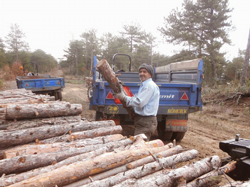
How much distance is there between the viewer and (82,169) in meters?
1.78

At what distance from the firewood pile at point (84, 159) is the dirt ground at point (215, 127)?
2.58m

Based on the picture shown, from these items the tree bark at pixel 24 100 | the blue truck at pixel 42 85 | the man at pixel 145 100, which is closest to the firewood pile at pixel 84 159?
the man at pixel 145 100

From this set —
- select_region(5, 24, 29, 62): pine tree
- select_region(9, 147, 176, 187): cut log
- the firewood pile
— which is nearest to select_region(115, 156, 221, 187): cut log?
the firewood pile

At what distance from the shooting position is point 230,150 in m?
2.46

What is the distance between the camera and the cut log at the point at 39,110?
9.50ft

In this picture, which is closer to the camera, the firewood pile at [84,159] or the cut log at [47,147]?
the firewood pile at [84,159]

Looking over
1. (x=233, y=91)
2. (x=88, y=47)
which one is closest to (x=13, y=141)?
(x=233, y=91)

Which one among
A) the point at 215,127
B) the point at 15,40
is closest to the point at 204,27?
the point at 215,127

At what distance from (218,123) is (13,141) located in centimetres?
739

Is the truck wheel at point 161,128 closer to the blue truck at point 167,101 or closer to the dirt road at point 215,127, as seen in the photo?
the blue truck at point 167,101

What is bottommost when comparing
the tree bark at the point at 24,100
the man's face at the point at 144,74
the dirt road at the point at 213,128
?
the dirt road at the point at 213,128

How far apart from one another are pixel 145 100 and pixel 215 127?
5.23 metres

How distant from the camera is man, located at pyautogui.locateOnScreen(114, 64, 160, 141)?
2.93m

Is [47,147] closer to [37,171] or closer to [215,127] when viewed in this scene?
[37,171]
